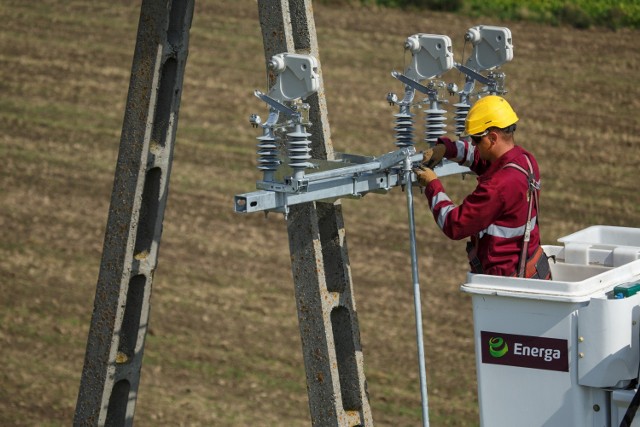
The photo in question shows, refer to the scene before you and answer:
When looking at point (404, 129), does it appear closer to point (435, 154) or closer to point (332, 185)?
point (435, 154)

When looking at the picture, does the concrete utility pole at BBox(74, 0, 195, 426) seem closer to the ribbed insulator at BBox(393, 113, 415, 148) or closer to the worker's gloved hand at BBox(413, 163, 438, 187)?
the ribbed insulator at BBox(393, 113, 415, 148)

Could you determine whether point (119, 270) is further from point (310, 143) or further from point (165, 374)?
point (165, 374)

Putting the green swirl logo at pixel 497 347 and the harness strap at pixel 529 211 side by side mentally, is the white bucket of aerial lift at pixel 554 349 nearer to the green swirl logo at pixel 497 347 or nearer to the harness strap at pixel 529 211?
the green swirl logo at pixel 497 347

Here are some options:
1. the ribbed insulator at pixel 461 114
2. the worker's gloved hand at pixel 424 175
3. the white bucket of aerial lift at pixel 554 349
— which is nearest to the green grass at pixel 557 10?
the ribbed insulator at pixel 461 114

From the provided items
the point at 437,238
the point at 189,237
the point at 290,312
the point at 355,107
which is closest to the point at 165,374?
the point at 290,312

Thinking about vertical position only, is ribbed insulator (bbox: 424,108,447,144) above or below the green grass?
below

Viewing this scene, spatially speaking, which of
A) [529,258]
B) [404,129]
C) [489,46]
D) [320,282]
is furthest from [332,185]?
[489,46]

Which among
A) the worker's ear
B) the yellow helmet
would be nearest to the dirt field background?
→ the yellow helmet

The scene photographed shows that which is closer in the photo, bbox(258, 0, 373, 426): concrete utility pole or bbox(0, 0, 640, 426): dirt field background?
bbox(258, 0, 373, 426): concrete utility pole

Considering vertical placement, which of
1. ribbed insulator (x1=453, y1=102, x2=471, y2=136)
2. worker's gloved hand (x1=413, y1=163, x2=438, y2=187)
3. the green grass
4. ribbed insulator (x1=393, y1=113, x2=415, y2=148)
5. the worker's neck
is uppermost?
the green grass

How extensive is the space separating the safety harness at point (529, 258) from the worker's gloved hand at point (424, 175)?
1.13ft

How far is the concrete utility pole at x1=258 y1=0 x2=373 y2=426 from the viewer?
6.91 meters

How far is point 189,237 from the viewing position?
14.6 meters

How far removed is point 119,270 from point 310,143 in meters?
1.36
